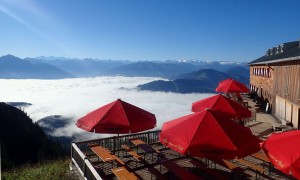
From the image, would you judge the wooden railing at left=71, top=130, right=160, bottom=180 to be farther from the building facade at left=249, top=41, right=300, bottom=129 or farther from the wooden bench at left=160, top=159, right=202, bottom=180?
the building facade at left=249, top=41, right=300, bottom=129

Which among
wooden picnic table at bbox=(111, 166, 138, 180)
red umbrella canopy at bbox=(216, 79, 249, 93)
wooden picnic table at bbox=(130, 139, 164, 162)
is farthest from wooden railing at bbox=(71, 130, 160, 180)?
red umbrella canopy at bbox=(216, 79, 249, 93)

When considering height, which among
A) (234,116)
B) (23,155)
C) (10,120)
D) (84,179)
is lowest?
(23,155)

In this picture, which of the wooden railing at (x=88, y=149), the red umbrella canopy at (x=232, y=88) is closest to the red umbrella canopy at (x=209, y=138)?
the wooden railing at (x=88, y=149)

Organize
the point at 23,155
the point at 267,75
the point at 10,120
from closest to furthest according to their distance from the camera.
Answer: the point at 267,75
the point at 23,155
the point at 10,120

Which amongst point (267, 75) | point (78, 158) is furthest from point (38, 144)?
point (78, 158)

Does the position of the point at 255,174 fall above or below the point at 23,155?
above

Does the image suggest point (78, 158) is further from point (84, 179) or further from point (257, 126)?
point (257, 126)
